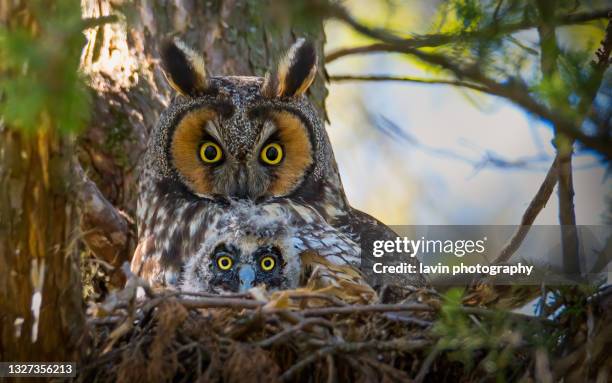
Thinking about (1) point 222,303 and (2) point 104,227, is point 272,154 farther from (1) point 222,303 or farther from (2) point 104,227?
(1) point 222,303

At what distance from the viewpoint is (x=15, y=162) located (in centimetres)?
176

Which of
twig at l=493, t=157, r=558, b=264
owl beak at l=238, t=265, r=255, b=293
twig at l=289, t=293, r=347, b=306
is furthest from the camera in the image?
twig at l=493, t=157, r=558, b=264

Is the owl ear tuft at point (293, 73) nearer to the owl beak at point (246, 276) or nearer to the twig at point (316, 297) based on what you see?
the owl beak at point (246, 276)

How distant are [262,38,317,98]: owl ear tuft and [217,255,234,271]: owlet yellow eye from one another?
65 cm

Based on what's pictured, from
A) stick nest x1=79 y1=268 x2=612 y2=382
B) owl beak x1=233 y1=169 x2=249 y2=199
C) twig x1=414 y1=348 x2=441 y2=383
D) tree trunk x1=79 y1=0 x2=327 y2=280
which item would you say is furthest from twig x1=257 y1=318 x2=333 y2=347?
tree trunk x1=79 y1=0 x2=327 y2=280

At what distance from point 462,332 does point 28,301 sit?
960mm

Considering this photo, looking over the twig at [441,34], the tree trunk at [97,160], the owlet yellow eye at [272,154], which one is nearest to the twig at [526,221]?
the twig at [441,34]

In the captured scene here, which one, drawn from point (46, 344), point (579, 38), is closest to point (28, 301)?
point (46, 344)

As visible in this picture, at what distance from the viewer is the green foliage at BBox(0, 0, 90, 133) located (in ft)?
4.82

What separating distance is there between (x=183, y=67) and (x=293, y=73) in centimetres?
37

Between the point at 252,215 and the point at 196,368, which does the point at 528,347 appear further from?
the point at 252,215

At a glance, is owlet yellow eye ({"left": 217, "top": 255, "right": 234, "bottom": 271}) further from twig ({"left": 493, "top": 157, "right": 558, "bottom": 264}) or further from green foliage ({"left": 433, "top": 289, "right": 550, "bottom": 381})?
twig ({"left": 493, "top": 157, "right": 558, "bottom": 264})

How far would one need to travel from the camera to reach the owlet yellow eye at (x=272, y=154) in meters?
2.97

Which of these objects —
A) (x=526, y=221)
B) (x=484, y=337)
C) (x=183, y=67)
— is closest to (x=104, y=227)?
(x=183, y=67)
